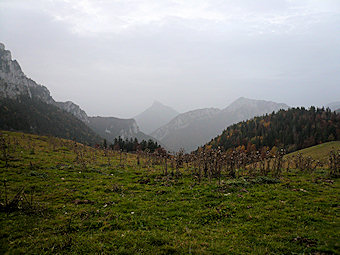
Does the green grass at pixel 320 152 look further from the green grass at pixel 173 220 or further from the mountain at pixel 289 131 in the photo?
the green grass at pixel 173 220

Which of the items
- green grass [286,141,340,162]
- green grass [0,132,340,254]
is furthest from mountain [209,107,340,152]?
green grass [0,132,340,254]

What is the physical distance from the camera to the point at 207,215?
1127 cm

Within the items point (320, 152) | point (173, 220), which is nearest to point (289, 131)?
point (320, 152)

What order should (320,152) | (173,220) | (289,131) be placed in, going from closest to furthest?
(173,220)
(320,152)
(289,131)

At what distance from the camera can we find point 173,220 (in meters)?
10.7

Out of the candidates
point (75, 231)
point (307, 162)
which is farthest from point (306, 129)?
point (75, 231)

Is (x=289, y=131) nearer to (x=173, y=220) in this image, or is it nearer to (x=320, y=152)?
(x=320, y=152)

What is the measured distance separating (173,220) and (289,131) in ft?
441

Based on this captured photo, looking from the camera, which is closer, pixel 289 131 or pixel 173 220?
pixel 173 220

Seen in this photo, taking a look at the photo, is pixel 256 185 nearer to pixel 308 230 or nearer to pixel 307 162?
pixel 308 230

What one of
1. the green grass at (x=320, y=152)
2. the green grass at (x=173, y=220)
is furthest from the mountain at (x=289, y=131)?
the green grass at (x=173, y=220)

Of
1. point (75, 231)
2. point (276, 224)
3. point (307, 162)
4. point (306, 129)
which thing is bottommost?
point (75, 231)

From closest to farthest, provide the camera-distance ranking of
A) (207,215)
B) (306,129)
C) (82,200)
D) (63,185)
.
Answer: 1. (207,215)
2. (82,200)
3. (63,185)
4. (306,129)

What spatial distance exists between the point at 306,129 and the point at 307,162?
348 ft
